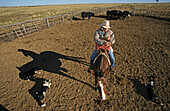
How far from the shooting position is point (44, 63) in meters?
5.84

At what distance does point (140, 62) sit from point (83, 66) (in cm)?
342

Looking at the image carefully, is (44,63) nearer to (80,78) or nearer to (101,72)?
(80,78)

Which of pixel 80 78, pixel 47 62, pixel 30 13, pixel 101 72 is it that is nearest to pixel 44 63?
pixel 47 62

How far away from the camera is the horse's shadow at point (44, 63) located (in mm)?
4530

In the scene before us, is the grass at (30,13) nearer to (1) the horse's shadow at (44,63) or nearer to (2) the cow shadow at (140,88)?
(1) the horse's shadow at (44,63)

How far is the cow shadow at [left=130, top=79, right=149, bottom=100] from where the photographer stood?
362 centimetres

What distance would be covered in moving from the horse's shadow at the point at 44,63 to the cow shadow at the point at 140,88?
1901 millimetres

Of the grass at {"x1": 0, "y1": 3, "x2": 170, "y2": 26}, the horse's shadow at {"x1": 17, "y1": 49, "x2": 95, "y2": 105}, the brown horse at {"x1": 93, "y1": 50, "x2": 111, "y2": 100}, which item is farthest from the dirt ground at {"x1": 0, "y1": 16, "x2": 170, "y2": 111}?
the grass at {"x1": 0, "y1": 3, "x2": 170, "y2": 26}

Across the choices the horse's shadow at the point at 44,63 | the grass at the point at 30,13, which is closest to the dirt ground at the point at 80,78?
the horse's shadow at the point at 44,63

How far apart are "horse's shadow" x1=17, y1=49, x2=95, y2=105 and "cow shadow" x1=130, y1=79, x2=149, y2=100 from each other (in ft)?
6.24

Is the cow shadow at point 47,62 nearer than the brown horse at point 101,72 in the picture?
No

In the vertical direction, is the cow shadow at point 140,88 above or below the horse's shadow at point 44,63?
below

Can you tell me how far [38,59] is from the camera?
20.7 ft

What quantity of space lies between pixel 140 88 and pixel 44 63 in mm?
5390
